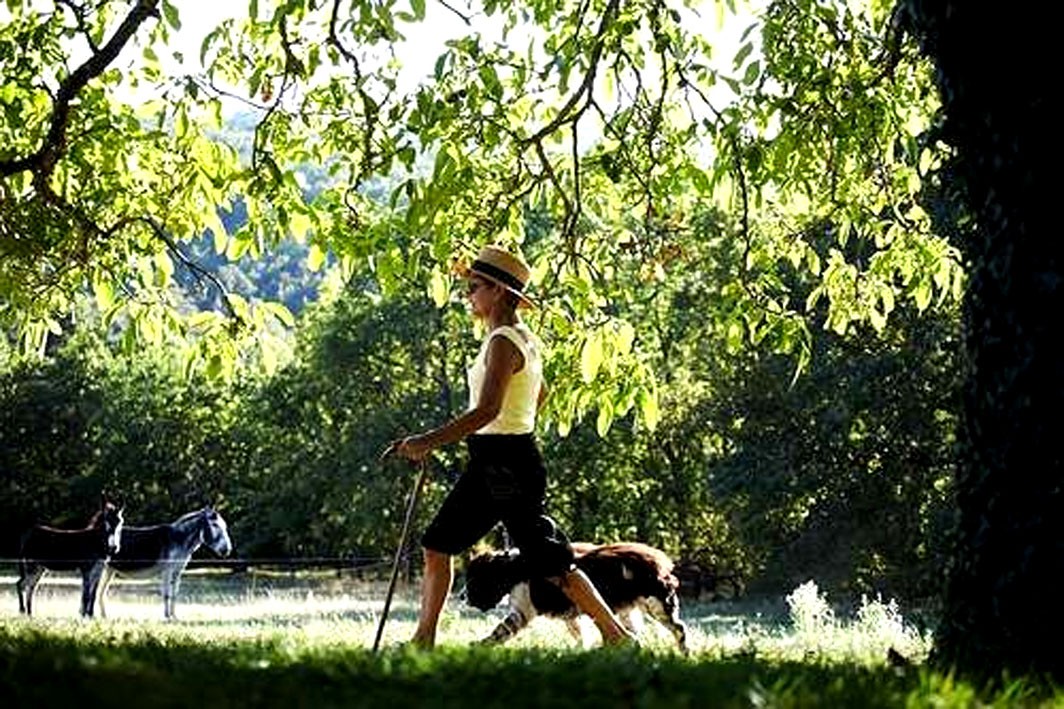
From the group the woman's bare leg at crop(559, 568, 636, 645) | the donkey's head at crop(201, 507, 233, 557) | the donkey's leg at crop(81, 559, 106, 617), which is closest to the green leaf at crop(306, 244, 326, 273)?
the woman's bare leg at crop(559, 568, 636, 645)

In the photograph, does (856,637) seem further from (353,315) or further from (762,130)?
(353,315)

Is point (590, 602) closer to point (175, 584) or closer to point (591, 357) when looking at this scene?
point (591, 357)

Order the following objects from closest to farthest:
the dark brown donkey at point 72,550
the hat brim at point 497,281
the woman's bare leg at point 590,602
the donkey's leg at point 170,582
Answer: the woman's bare leg at point 590,602 → the hat brim at point 497,281 → the donkey's leg at point 170,582 → the dark brown donkey at point 72,550

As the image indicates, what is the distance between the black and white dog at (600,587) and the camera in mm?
13312

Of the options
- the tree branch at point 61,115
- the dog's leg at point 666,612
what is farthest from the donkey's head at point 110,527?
the tree branch at point 61,115

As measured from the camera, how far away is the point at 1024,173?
610 cm

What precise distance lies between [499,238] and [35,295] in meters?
3.73

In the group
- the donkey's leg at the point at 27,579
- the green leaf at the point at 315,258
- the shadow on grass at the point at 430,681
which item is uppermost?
the green leaf at the point at 315,258

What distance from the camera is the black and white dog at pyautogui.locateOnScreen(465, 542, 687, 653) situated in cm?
1331

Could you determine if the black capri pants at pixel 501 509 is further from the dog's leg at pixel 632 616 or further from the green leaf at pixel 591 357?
the dog's leg at pixel 632 616

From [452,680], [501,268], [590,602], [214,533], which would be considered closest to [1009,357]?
[452,680]

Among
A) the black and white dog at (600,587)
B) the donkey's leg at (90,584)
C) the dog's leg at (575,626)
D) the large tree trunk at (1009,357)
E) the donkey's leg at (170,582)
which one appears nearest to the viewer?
the large tree trunk at (1009,357)

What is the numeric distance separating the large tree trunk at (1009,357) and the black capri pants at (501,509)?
3.01 meters

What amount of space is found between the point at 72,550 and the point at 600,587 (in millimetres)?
17104
